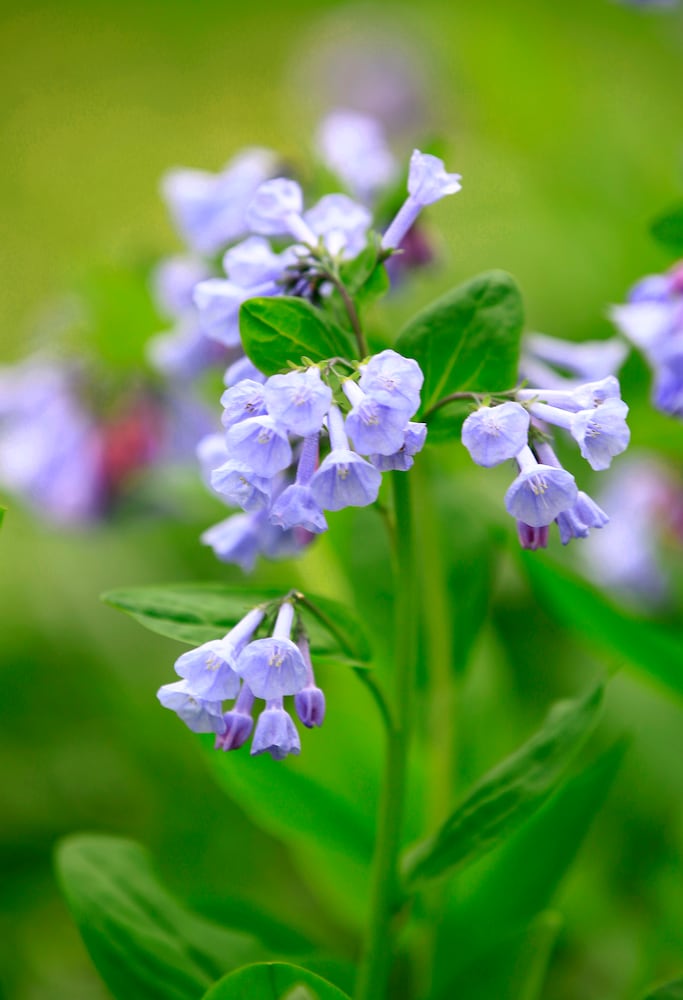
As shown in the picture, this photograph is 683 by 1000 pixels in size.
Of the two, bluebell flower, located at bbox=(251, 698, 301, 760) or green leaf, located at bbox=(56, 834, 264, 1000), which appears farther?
green leaf, located at bbox=(56, 834, 264, 1000)

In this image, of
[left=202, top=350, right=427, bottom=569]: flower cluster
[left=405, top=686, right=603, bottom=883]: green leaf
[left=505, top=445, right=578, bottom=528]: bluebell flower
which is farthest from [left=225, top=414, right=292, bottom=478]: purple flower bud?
[left=405, top=686, right=603, bottom=883]: green leaf

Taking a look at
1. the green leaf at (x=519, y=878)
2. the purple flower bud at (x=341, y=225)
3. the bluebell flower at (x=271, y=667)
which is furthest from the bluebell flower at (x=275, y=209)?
the green leaf at (x=519, y=878)

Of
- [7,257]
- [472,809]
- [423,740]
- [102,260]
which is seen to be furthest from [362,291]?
[7,257]


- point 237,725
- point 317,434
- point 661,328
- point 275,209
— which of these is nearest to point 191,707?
point 237,725

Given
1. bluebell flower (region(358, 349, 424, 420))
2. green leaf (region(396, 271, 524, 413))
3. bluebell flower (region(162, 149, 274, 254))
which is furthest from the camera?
bluebell flower (region(162, 149, 274, 254))

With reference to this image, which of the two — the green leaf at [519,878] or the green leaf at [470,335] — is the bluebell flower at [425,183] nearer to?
the green leaf at [470,335]

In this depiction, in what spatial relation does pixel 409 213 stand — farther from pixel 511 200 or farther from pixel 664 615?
pixel 511 200

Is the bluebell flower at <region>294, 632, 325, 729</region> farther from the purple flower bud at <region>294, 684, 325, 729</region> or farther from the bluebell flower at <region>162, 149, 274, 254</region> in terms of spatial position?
the bluebell flower at <region>162, 149, 274, 254</region>
